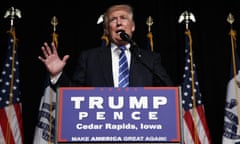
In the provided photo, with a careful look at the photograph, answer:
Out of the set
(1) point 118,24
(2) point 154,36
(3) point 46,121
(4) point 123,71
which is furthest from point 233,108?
(4) point 123,71

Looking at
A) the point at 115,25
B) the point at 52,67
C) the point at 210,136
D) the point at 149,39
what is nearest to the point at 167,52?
the point at 149,39

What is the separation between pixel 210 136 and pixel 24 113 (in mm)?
2030

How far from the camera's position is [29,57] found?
5.18 m

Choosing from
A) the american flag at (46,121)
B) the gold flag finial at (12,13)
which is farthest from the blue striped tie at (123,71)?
the gold flag finial at (12,13)

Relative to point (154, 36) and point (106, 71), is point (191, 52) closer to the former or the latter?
point (154, 36)

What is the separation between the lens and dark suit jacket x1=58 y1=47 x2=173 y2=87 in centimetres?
236

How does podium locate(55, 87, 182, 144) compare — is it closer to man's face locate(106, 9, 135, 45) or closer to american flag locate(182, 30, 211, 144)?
man's face locate(106, 9, 135, 45)

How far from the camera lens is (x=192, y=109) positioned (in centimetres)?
476

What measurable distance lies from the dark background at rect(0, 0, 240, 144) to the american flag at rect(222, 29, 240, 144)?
30cm

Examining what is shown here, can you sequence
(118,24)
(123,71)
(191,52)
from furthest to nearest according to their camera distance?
(191,52), (118,24), (123,71)

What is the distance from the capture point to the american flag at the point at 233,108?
4.51 metres

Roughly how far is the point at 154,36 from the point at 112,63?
283cm

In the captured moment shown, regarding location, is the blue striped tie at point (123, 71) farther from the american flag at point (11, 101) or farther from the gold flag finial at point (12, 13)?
the gold flag finial at point (12, 13)

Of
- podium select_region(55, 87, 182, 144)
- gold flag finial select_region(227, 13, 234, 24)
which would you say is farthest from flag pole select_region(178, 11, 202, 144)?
podium select_region(55, 87, 182, 144)
